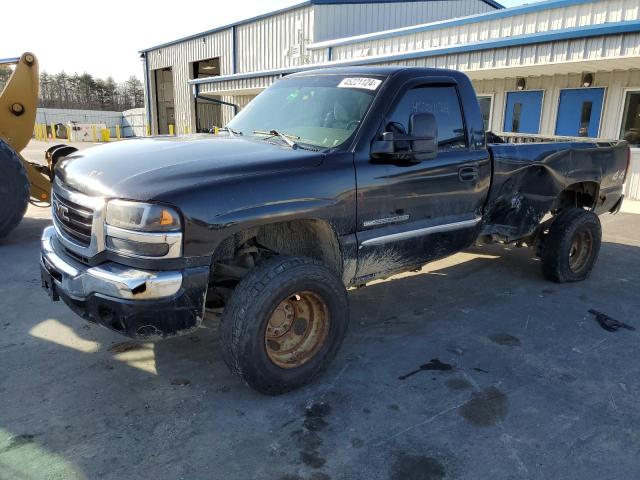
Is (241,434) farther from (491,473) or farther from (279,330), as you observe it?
(491,473)

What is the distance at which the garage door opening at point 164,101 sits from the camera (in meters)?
31.4

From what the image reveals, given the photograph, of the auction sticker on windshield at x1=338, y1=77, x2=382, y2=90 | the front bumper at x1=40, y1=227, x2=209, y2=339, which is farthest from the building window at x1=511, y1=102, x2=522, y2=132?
the front bumper at x1=40, y1=227, x2=209, y2=339

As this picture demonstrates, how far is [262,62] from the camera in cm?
2247

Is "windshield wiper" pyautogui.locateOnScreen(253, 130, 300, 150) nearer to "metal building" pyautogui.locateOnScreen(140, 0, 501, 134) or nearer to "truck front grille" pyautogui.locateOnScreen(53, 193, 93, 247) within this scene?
"truck front grille" pyautogui.locateOnScreen(53, 193, 93, 247)

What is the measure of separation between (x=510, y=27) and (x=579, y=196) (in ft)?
28.1

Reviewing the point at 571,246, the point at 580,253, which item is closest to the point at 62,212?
the point at 571,246

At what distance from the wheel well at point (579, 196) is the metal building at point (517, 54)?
132cm

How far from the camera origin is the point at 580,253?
5574mm

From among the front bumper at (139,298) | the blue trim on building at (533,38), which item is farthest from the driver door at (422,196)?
the blue trim on building at (533,38)

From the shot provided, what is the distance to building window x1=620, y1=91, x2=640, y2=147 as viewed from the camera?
34.5 feet

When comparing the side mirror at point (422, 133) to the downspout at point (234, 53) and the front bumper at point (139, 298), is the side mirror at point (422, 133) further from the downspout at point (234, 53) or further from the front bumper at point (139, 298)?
the downspout at point (234, 53)

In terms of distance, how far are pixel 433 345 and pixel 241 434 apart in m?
1.79

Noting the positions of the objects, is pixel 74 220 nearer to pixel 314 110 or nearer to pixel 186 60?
pixel 314 110

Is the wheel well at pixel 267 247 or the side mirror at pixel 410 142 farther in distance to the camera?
the side mirror at pixel 410 142
